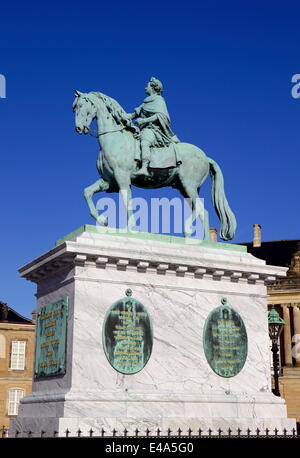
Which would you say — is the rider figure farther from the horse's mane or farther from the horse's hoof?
the horse's hoof

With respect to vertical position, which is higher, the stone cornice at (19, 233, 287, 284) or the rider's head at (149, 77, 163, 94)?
the rider's head at (149, 77, 163, 94)

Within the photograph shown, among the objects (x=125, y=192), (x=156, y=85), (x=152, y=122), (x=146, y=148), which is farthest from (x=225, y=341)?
(x=156, y=85)

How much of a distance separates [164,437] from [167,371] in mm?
1957

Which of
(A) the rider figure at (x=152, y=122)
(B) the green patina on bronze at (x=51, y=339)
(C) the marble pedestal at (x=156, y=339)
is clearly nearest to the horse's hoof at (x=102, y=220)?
(C) the marble pedestal at (x=156, y=339)

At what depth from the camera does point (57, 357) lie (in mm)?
12266

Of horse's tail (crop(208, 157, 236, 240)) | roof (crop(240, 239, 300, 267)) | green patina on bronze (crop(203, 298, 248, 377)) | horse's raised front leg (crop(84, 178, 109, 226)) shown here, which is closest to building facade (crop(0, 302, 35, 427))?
roof (crop(240, 239, 300, 267))

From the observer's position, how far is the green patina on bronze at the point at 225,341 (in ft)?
43.1

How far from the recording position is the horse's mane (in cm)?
1410

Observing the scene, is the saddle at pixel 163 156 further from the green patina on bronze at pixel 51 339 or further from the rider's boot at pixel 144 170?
the green patina on bronze at pixel 51 339

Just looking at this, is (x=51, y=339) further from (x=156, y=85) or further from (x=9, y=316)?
(x=9, y=316)

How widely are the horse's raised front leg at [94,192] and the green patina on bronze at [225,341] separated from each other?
9.88 ft

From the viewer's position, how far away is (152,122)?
14367 mm

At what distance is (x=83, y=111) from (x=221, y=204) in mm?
3876

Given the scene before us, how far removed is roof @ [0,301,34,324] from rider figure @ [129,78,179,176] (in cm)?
3864
